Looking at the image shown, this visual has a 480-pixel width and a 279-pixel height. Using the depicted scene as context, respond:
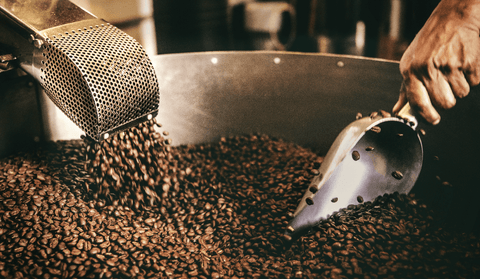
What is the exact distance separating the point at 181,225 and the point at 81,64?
57cm

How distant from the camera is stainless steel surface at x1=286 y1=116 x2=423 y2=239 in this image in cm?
112

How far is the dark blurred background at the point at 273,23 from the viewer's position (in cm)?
264

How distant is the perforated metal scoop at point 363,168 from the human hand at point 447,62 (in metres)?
0.09

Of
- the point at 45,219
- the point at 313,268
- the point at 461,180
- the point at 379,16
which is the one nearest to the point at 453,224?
the point at 461,180

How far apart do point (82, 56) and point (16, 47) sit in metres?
0.22

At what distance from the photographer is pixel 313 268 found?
3.37 ft

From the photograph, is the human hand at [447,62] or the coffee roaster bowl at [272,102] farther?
the coffee roaster bowl at [272,102]

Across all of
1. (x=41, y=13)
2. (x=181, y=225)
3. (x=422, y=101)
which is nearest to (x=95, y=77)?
(x=41, y=13)

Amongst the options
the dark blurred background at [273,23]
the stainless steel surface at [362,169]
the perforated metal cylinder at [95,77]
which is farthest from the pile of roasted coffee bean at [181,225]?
the dark blurred background at [273,23]

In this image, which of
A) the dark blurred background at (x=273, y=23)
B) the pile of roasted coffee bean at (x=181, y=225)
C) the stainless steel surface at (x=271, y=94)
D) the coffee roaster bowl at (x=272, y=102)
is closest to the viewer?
the pile of roasted coffee bean at (x=181, y=225)

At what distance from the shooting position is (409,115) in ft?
3.67

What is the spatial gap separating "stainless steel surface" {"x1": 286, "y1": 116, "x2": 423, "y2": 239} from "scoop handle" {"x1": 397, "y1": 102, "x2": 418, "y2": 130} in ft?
0.05

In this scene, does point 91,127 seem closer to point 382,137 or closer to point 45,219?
point 45,219

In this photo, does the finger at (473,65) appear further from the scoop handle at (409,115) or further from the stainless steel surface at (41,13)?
the stainless steel surface at (41,13)
